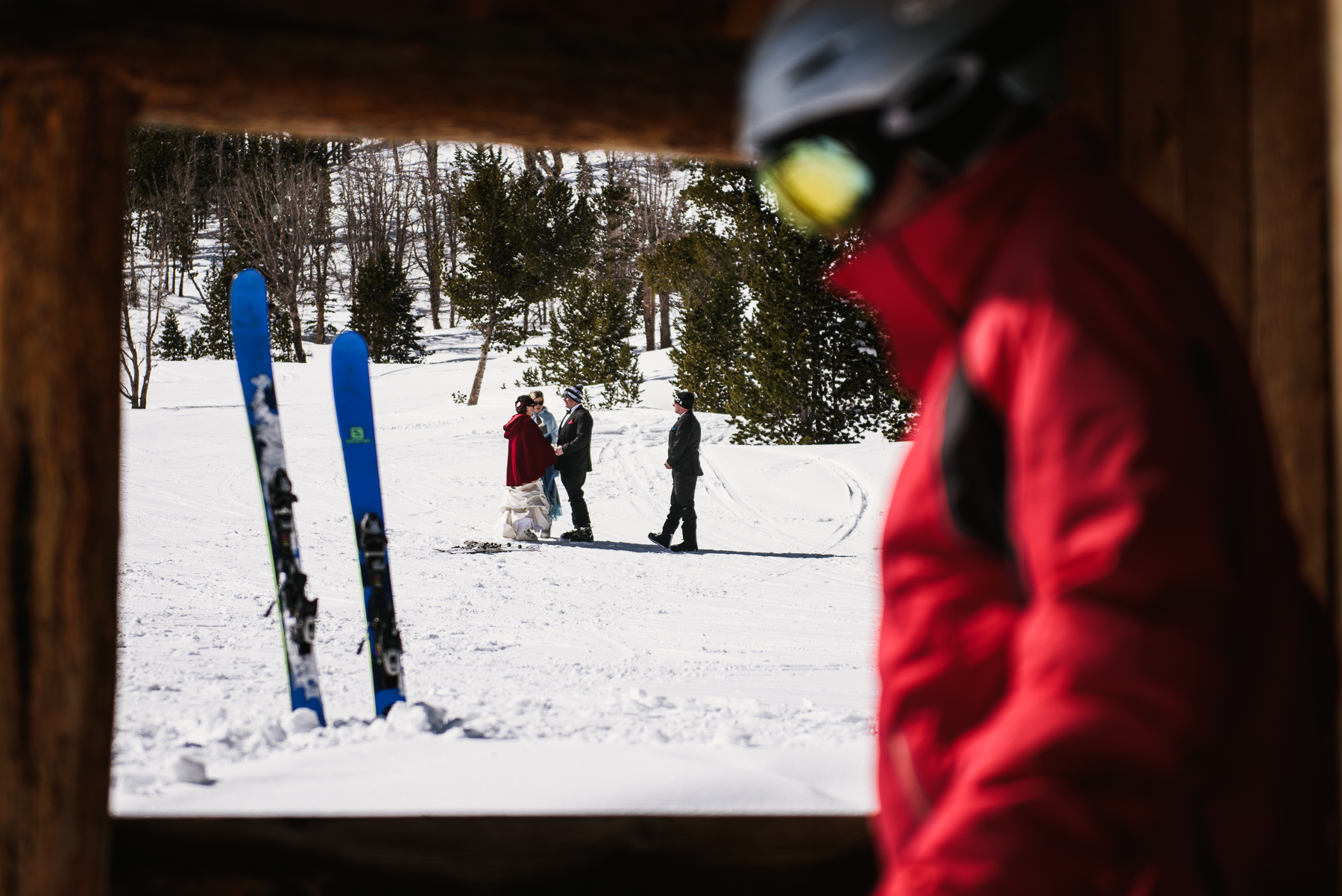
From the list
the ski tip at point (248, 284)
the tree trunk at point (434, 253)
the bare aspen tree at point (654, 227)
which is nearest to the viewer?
the ski tip at point (248, 284)

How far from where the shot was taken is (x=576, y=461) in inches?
466

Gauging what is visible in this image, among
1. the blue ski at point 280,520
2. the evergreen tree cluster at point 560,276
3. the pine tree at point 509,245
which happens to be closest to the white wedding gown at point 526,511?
the blue ski at point 280,520

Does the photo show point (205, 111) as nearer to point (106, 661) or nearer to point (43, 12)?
point (43, 12)

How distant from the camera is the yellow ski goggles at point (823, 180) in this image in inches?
38.8

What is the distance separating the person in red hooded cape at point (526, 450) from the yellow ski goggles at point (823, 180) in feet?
33.2

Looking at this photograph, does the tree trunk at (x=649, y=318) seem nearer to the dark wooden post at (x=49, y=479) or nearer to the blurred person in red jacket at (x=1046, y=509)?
the dark wooden post at (x=49, y=479)

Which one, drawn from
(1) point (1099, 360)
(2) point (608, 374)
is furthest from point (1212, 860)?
(2) point (608, 374)

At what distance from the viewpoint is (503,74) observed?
187 cm

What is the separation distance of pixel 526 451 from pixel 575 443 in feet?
2.53

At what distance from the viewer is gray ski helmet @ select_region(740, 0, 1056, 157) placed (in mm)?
923

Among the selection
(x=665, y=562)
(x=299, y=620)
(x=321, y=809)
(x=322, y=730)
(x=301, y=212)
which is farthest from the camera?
(x=301, y=212)

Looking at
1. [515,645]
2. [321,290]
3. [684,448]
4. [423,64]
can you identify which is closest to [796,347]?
[684,448]

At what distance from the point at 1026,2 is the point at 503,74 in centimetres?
114

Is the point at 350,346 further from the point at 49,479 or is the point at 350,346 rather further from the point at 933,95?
the point at 933,95
